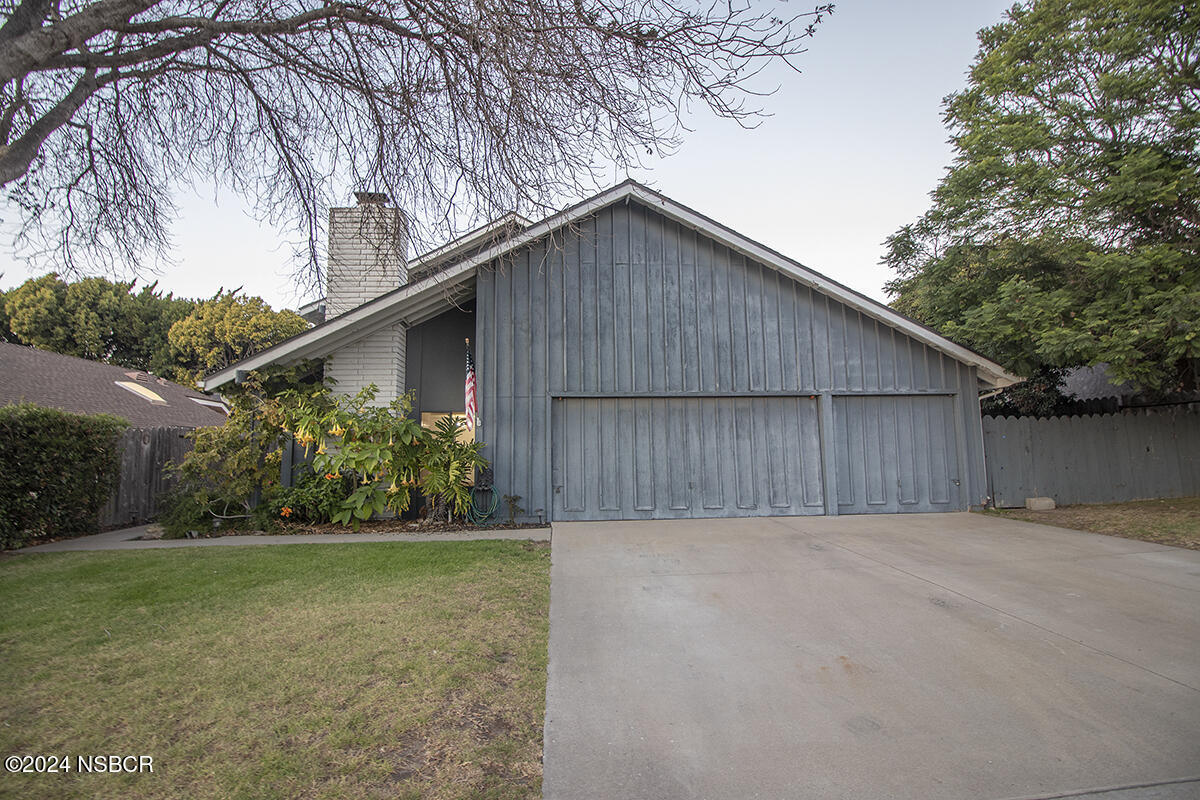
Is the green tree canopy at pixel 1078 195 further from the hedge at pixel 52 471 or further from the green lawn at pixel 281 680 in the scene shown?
the hedge at pixel 52 471

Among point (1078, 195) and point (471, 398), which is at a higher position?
point (1078, 195)

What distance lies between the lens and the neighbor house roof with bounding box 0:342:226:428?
1222cm

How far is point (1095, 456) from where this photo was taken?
1048 cm

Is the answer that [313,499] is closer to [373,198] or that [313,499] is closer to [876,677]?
[373,198]

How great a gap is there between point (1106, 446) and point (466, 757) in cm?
1326

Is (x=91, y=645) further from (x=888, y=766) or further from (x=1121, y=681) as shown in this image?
(x=1121, y=681)

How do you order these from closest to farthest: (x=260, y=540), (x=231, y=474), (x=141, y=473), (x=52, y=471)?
(x=260, y=540) → (x=52, y=471) → (x=231, y=474) → (x=141, y=473)

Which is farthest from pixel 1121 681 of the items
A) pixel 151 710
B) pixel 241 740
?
pixel 151 710

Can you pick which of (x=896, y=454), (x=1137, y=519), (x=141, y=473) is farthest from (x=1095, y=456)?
(x=141, y=473)

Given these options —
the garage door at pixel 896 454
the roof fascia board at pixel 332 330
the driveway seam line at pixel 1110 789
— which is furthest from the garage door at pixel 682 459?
the driveway seam line at pixel 1110 789

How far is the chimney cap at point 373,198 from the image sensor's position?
5152 millimetres

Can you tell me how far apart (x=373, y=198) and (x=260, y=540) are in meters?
5.36

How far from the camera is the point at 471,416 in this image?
8.73 metres

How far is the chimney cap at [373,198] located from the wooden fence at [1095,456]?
423 inches
